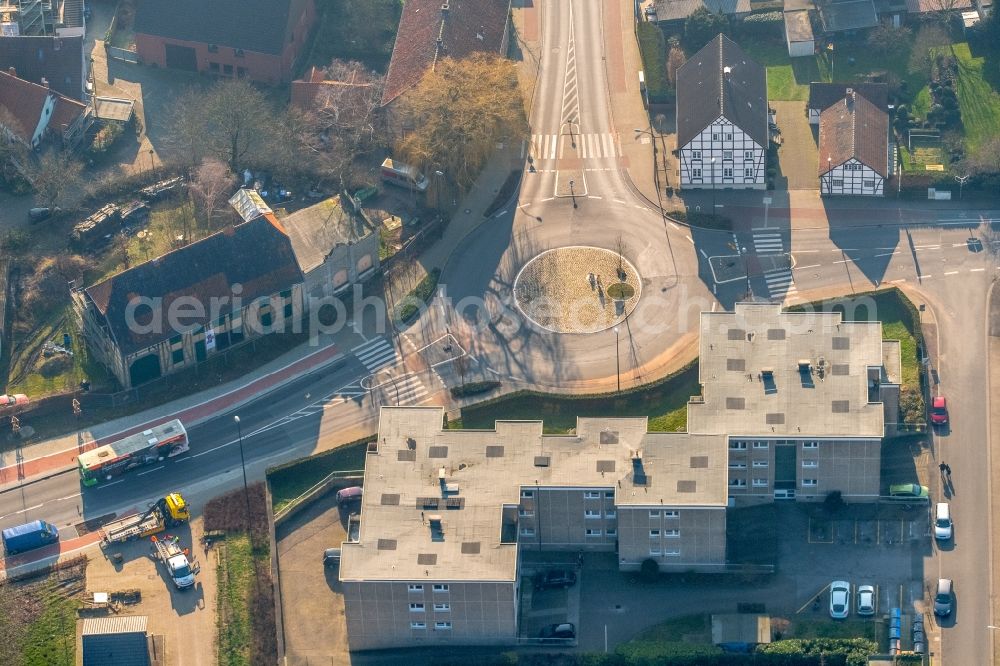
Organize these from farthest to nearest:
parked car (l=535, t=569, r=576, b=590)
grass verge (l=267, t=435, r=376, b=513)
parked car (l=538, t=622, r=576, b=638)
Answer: grass verge (l=267, t=435, r=376, b=513) < parked car (l=535, t=569, r=576, b=590) < parked car (l=538, t=622, r=576, b=638)

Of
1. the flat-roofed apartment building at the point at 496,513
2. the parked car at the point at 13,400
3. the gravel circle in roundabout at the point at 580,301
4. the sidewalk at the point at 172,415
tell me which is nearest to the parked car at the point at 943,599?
the flat-roofed apartment building at the point at 496,513

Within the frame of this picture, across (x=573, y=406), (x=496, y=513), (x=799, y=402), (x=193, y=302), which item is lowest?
(x=496, y=513)

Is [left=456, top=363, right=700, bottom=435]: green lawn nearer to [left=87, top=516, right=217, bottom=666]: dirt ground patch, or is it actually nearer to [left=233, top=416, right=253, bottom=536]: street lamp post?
[left=233, top=416, right=253, bottom=536]: street lamp post

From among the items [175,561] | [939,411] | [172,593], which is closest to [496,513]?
[175,561]

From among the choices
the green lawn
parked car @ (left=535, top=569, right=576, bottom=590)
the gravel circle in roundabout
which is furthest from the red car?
parked car @ (left=535, top=569, right=576, bottom=590)

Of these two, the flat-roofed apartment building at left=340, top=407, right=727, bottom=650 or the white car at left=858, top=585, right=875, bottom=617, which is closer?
the flat-roofed apartment building at left=340, top=407, right=727, bottom=650

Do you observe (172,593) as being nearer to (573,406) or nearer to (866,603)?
(573,406)
